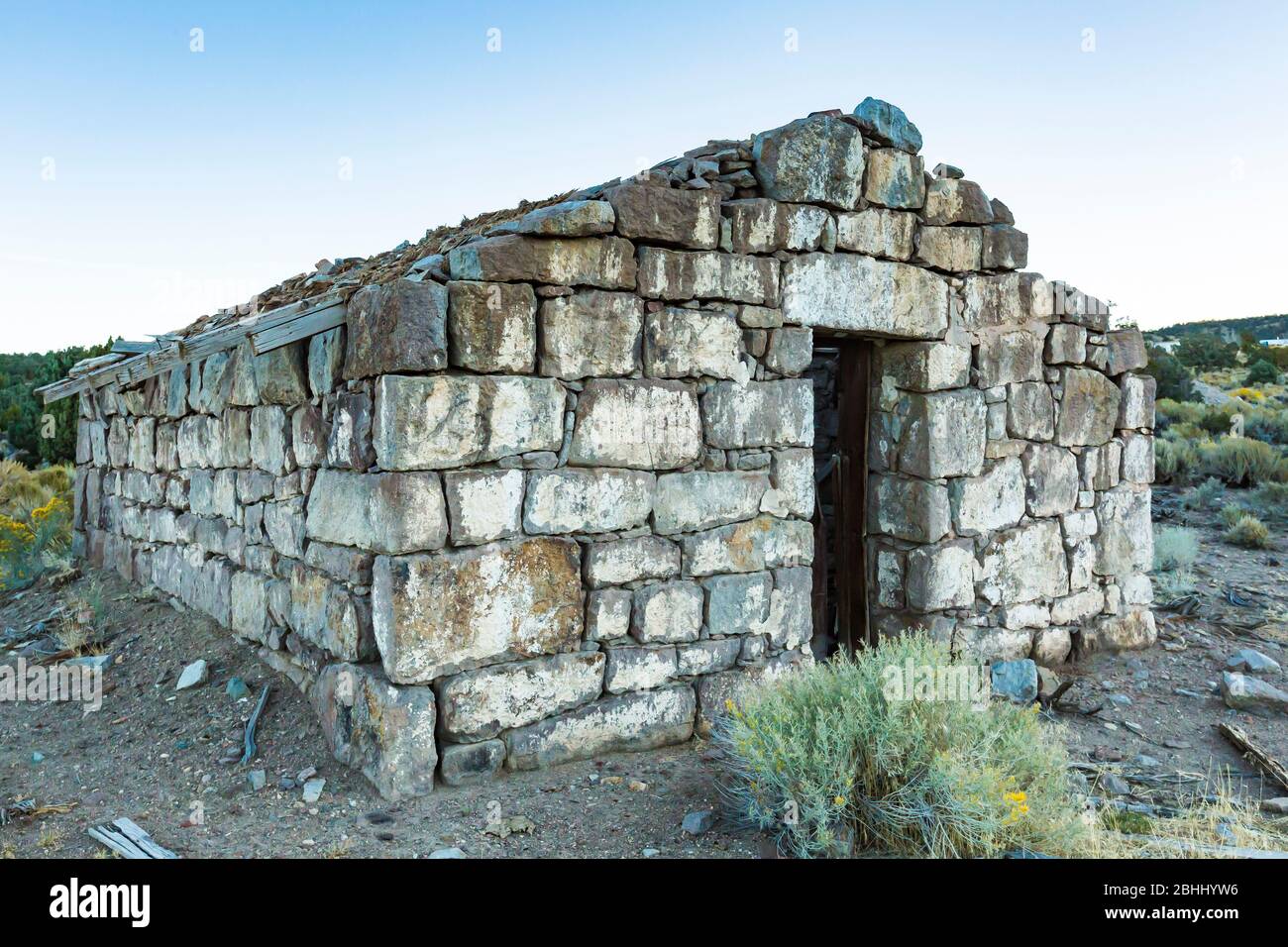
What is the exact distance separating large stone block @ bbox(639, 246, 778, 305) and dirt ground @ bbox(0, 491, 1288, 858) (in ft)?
7.18

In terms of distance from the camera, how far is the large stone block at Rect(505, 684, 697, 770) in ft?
13.3

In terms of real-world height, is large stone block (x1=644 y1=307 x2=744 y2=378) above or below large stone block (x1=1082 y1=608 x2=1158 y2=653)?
above

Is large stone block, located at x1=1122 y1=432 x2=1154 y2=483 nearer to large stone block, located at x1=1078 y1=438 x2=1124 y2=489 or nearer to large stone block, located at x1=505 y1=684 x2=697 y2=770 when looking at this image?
large stone block, located at x1=1078 y1=438 x2=1124 y2=489

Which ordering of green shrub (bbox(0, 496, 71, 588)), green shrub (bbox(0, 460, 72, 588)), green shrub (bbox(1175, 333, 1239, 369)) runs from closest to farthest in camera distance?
green shrub (bbox(0, 496, 71, 588))
green shrub (bbox(0, 460, 72, 588))
green shrub (bbox(1175, 333, 1239, 369))

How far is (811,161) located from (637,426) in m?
1.69

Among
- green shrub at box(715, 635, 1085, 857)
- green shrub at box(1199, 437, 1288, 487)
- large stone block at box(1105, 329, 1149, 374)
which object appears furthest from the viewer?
green shrub at box(1199, 437, 1288, 487)

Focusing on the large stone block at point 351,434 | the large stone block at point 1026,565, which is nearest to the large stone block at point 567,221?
the large stone block at point 351,434

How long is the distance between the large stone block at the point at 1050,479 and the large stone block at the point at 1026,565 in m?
0.10

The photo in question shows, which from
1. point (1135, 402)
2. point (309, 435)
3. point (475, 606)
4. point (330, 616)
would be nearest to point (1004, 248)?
point (1135, 402)

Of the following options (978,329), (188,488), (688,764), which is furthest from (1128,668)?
(188,488)

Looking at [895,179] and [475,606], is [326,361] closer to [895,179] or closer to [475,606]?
[475,606]

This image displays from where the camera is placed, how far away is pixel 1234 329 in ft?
109

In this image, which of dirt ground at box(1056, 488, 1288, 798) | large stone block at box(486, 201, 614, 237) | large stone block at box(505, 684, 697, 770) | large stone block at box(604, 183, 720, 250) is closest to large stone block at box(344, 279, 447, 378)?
large stone block at box(486, 201, 614, 237)
